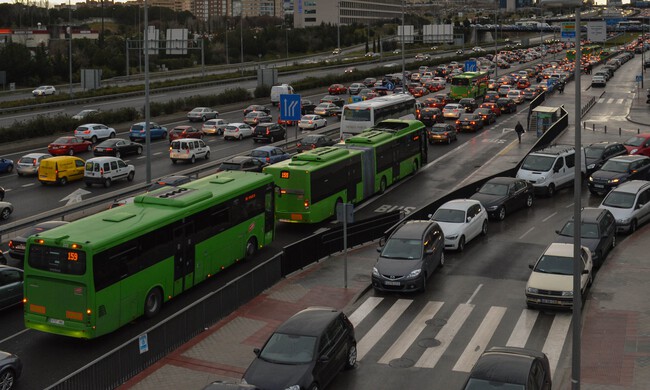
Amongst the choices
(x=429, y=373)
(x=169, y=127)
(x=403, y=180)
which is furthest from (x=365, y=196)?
(x=169, y=127)

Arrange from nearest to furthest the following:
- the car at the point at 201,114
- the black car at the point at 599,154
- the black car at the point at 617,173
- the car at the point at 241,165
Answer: the black car at the point at 617,173
the car at the point at 241,165
the black car at the point at 599,154
the car at the point at 201,114

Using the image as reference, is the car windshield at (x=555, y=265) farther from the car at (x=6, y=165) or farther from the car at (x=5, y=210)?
the car at (x=6, y=165)

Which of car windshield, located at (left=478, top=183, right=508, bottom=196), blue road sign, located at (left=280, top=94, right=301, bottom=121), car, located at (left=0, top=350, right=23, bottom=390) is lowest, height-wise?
car, located at (left=0, top=350, right=23, bottom=390)

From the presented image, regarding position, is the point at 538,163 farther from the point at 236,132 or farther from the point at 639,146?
the point at 236,132

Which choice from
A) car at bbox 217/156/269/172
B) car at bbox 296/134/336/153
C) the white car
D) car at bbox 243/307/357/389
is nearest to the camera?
car at bbox 243/307/357/389

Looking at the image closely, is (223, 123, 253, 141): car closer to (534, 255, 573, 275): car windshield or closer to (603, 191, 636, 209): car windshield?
(603, 191, 636, 209): car windshield

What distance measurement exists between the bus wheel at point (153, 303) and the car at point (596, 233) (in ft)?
44.1

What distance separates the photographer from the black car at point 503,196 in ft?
109

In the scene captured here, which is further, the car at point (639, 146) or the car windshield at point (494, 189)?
the car at point (639, 146)

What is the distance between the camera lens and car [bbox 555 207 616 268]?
26.5m

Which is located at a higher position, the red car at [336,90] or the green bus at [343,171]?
the red car at [336,90]

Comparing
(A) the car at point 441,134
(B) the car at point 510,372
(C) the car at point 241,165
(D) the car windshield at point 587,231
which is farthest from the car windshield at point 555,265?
(A) the car at point 441,134

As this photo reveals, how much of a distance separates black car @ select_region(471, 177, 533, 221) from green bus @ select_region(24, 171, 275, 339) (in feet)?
37.6

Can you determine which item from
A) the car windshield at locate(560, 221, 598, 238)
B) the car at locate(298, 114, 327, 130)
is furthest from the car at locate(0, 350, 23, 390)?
the car at locate(298, 114, 327, 130)
